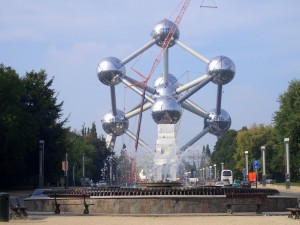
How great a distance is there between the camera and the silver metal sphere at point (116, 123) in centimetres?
8606

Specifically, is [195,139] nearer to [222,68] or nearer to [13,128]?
[222,68]

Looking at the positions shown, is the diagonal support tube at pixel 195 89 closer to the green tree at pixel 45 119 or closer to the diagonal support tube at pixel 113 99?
the diagonal support tube at pixel 113 99

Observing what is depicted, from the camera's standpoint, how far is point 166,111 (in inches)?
2938

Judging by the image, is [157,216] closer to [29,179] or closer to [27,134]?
[27,134]

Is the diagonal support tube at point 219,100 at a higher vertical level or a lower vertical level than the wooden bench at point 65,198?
higher

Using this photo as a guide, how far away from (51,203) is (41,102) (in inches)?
1908

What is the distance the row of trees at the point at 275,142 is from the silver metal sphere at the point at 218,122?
5.31 m

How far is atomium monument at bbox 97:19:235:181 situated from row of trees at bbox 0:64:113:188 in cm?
655

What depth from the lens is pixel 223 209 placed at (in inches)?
1118

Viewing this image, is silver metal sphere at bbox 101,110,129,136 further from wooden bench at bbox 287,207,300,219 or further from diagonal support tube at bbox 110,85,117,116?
wooden bench at bbox 287,207,300,219

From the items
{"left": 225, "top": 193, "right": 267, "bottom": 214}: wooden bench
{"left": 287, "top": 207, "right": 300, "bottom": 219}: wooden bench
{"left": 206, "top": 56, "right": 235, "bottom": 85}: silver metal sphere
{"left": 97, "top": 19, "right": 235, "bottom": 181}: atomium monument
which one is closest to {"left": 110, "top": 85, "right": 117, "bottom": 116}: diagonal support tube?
{"left": 97, "top": 19, "right": 235, "bottom": 181}: atomium monument

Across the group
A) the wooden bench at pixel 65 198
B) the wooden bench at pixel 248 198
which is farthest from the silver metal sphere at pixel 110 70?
the wooden bench at pixel 248 198

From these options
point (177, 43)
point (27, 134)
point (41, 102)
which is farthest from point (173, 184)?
point (177, 43)

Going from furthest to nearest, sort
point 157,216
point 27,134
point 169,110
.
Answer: point 169,110
point 27,134
point 157,216
